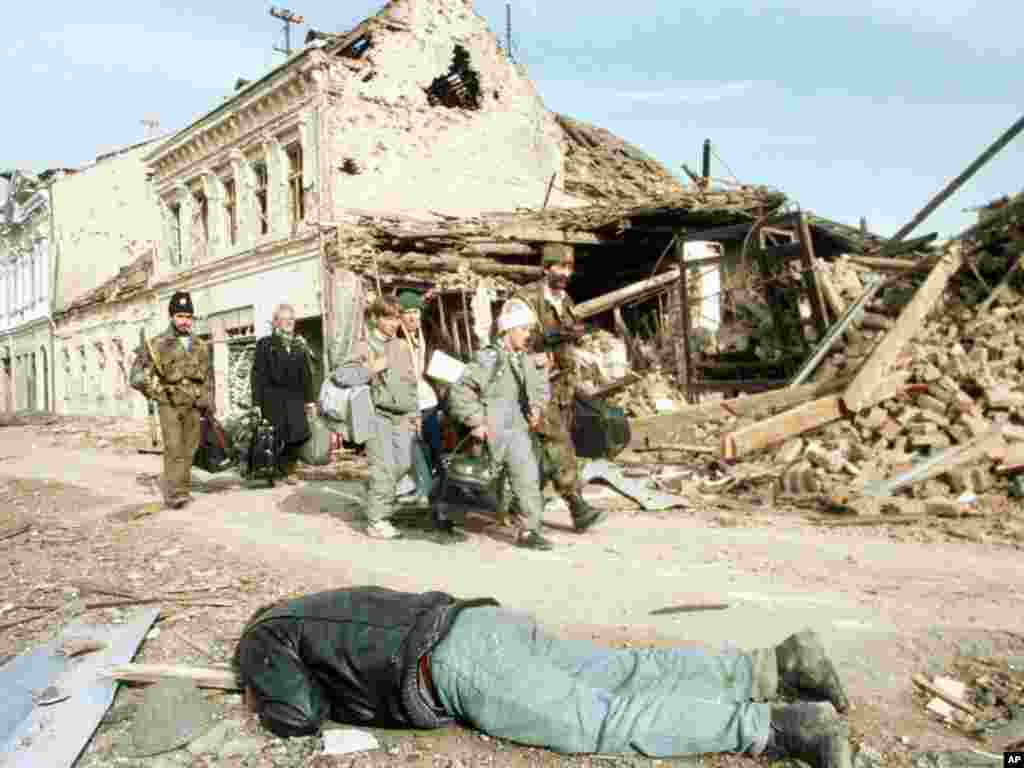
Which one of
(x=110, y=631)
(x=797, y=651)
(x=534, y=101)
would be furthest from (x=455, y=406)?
(x=534, y=101)

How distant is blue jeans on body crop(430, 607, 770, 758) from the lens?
2682 mm

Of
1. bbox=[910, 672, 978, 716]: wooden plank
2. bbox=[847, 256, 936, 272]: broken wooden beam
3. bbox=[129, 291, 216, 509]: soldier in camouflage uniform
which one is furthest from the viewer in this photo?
bbox=[847, 256, 936, 272]: broken wooden beam

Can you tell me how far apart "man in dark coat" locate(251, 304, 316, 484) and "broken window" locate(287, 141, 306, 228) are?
864 cm

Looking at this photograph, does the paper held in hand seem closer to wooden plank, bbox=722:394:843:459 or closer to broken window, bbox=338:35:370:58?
wooden plank, bbox=722:394:843:459

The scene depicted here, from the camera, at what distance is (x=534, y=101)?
1997 centimetres

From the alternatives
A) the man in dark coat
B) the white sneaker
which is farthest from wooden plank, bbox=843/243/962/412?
the man in dark coat

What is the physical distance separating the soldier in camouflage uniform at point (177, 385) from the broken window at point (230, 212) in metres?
13.1

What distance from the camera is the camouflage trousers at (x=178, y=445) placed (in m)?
7.84

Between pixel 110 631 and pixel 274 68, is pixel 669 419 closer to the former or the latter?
pixel 110 631

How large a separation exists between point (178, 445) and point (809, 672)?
259 inches

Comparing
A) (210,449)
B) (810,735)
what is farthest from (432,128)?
(810,735)

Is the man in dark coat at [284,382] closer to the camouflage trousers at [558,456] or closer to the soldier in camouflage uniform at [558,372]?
the soldier in camouflage uniform at [558,372]

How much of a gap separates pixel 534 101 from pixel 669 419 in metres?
12.0

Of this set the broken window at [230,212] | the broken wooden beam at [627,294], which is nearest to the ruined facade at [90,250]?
the broken window at [230,212]
